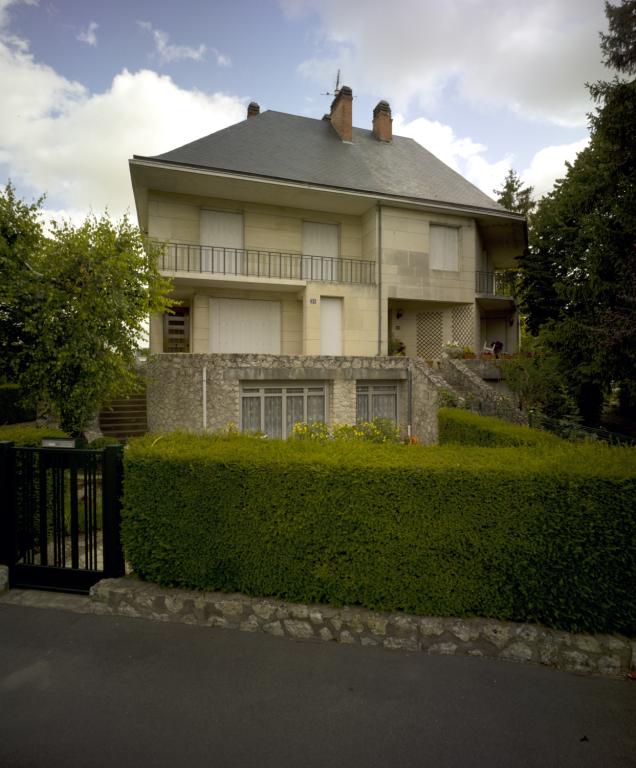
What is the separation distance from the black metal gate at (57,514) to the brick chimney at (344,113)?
18.0 metres

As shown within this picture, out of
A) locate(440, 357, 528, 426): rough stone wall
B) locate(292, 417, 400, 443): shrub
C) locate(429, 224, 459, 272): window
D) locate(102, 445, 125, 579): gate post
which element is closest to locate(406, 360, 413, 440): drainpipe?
locate(292, 417, 400, 443): shrub

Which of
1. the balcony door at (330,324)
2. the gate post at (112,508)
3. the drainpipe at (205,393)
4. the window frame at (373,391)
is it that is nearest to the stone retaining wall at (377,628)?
the gate post at (112,508)

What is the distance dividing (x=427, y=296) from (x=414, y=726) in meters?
15.3

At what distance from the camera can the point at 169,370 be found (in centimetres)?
1077

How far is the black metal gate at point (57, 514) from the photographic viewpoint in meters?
3.98

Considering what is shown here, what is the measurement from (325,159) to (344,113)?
331 centimetres

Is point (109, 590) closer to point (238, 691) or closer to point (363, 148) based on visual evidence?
point (238, 691)

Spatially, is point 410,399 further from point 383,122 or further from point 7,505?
point 383,122

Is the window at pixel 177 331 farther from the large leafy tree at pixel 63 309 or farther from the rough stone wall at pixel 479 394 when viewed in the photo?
the rough stone wall at pixel 479 394

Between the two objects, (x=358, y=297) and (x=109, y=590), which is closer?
(x=109, y=590)

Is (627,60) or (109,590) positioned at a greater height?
(627,60)

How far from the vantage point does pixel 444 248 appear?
16.8m

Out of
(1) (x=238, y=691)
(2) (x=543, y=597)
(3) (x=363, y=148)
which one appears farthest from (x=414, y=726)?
(3) (x=363, y=148)

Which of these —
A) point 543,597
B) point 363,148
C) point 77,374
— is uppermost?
point 363,148
